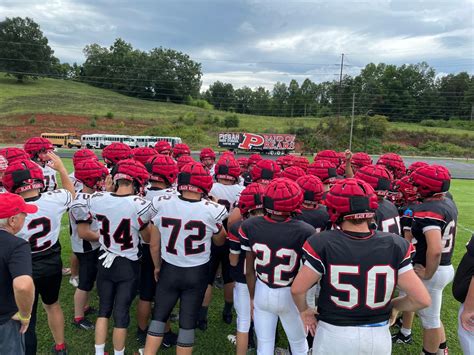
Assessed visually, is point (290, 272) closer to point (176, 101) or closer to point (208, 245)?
point (208, 245)

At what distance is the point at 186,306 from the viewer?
3.26m

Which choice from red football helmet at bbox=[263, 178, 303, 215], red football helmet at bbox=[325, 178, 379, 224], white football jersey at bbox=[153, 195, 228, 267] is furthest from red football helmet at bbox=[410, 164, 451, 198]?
white football jersey at bbox=[153, 195, 228, 267]

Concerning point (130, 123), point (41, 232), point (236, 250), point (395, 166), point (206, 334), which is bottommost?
point (206, 334)

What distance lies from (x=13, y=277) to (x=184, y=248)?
1.42 metres

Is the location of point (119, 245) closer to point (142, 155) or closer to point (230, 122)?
point (142, 155)

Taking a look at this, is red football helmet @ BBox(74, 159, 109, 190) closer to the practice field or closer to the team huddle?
the team huddle

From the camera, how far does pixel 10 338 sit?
249 cm

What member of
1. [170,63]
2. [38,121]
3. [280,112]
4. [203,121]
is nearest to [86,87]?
[170,63]

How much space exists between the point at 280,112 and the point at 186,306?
89545mm

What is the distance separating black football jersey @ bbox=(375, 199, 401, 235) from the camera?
3.49 meters

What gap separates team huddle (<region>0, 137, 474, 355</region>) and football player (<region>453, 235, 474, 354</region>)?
0.02 meters

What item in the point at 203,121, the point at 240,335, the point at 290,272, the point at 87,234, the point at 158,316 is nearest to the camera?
the point at 290,272

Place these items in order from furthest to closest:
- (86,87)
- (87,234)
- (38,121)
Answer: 1. (86,87)
2. (38,121)
3. (87,234)

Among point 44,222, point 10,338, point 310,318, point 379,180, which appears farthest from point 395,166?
point 10,338
